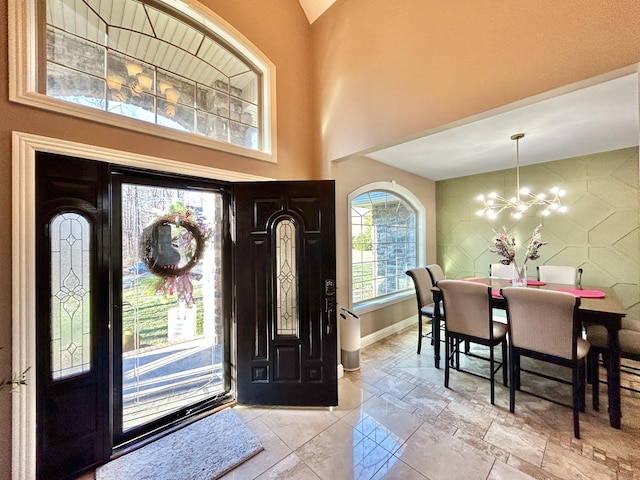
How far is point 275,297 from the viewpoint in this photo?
2.35m

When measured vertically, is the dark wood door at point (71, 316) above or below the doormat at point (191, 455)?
above

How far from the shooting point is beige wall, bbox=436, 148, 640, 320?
3.31m

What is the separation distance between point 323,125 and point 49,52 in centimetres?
214

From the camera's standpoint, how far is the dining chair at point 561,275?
3182 mm

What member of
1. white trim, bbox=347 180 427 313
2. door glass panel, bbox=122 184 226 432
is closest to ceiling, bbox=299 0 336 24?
white trim, bbox=347 180 427 313

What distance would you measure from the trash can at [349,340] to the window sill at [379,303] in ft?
1.98

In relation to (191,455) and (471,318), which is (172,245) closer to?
(191,455)

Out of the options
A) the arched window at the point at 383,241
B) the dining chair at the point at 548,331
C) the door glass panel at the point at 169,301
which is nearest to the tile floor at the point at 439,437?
the dining chair at the point at 548,331

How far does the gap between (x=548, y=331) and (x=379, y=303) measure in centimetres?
209

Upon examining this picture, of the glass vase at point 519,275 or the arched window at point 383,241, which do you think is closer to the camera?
the glass vase at point 519,275

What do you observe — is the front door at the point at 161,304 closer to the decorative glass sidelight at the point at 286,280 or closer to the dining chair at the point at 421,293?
the decorative glass sidelight at the point at 286,280

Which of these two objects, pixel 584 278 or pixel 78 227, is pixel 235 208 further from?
pixel 584 278

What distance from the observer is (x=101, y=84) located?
69.1 inches

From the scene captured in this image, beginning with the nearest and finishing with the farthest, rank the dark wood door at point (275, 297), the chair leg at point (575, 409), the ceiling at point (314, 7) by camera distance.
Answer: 1. the chair leg at point (575, 409)
2. the dark wood door at point (275, 297)
3. the ceiling at point (314, 7)
